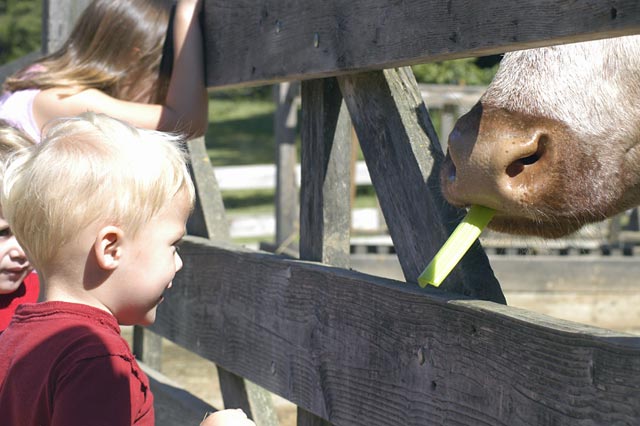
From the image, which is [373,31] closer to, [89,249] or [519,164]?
[519,164]

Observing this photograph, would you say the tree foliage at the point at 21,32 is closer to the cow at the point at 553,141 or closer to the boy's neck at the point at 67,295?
the cow at the point at 553,141

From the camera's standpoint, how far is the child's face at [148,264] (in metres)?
1.99

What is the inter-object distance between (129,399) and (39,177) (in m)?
0.43

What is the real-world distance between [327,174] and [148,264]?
1.00 metres

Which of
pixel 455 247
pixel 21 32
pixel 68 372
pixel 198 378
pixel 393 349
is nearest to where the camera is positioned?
pixel 68 372

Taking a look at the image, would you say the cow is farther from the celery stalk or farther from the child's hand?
the child's hand

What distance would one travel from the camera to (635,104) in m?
2.49

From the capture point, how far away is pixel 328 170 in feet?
9.61

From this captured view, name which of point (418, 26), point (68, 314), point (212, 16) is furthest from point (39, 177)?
point (212, 16)

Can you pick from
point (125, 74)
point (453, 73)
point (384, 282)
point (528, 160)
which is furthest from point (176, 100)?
point (453, 73)

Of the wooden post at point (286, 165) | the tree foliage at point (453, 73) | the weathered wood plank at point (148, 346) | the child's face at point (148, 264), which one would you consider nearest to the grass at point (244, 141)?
the tree foliage at point (453, 73)

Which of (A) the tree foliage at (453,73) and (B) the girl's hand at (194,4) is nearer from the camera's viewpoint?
(B) the girl's hand at (194,4)

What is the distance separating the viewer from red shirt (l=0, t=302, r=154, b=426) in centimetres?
176

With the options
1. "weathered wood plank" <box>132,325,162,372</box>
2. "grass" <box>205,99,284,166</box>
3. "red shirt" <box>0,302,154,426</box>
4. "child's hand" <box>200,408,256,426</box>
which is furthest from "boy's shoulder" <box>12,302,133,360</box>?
"grass" <box>205,99,284,166</box>
